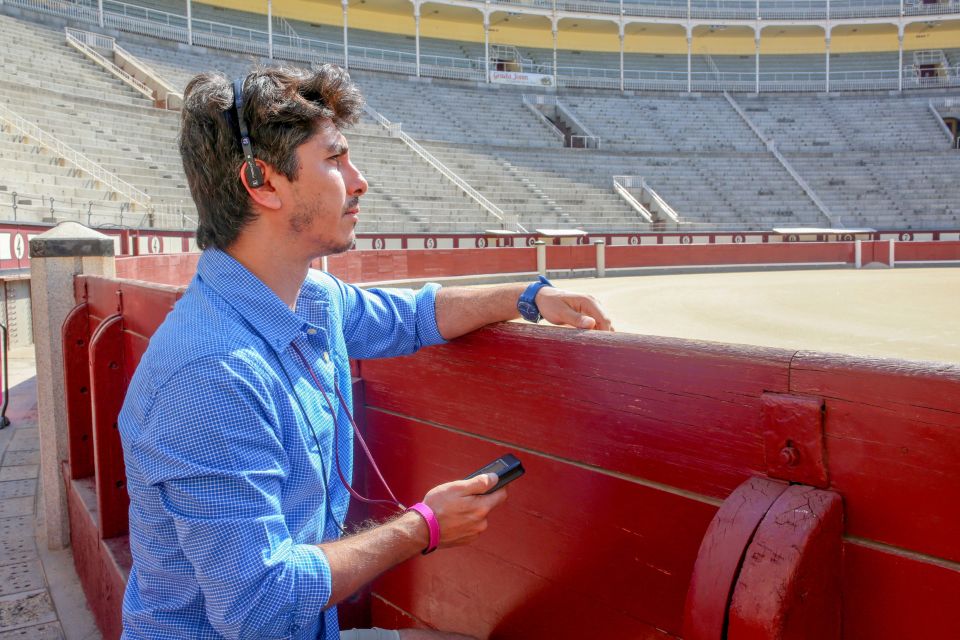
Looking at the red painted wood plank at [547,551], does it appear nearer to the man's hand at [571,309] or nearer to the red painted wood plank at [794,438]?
the red painted wood plank at [794,438]

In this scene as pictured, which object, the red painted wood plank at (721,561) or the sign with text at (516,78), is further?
the sign with text at (516,78)

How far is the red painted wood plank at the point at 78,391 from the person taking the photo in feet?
10.3

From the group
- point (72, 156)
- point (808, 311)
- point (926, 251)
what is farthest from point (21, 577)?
point (926, 251)

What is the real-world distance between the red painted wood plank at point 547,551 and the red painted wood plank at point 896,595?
232 millimetres

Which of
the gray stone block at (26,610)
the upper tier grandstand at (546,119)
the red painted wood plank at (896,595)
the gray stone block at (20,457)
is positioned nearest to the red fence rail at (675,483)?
the red painted wood plank at (896,595)

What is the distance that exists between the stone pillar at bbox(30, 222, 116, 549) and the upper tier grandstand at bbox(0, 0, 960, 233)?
1055 centimetres

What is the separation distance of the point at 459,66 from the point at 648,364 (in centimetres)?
3479

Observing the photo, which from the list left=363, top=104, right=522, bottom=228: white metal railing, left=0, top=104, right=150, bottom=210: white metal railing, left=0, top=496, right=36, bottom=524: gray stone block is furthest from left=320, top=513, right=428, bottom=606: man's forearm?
left=363, top=104, right=522, bottom=228: white metal railing

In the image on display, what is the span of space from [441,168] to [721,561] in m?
24.3

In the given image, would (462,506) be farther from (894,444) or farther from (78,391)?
(78,391)

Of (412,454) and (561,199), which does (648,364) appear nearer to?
(412,454)

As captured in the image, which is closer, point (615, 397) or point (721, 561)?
point (721, 561)

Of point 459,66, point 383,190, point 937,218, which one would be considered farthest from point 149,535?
point 459,66

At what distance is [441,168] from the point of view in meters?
24.7
